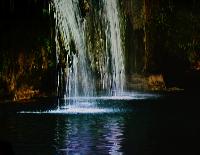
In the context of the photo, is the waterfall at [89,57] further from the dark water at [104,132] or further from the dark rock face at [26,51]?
the dark water at [104,132]

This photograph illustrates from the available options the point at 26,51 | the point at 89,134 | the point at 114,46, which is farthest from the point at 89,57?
the point at 89,134

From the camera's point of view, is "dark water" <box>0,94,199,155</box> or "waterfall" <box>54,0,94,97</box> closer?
"dark water" <box>0,94,199,155</box>

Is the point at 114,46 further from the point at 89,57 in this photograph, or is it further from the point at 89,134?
the point at 89,134

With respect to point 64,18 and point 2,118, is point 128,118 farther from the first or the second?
point 64,18

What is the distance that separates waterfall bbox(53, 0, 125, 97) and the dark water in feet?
42.2

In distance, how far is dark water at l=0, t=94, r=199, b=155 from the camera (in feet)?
56.0

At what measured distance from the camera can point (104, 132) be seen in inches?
815

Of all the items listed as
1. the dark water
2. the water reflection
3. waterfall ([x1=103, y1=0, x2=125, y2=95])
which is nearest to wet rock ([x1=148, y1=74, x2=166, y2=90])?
waterfall ([x1=103, y1=0, x2=125, y2=95])

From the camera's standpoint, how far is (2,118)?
2688cm

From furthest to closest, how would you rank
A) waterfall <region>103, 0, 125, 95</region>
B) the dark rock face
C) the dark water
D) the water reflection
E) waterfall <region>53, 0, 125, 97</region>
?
waterfall <region>103, 0, 125, 95</region>, waterfall <region>53, 0, 125, 97</region>, the dark rock face, the dark water, the water reflection

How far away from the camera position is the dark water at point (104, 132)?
17.1m

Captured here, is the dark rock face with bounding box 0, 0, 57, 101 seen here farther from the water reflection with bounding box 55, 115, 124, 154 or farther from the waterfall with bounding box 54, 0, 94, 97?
the water reflection with bounding box 55, 115, 124, 154

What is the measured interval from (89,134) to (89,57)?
92.7 ft

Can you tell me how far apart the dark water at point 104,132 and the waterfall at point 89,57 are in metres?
12.9
